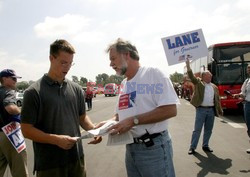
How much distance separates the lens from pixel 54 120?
261 centimetres

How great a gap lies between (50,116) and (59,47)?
700mm

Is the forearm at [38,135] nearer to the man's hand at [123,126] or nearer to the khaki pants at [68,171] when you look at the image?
the khaki pants at [68,171]

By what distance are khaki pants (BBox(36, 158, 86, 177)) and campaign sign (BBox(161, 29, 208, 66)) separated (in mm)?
3170

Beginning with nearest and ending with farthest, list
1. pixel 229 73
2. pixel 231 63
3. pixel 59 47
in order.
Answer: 1. pixel 59 47
2. pixel 229 73
3. pixel 231 63

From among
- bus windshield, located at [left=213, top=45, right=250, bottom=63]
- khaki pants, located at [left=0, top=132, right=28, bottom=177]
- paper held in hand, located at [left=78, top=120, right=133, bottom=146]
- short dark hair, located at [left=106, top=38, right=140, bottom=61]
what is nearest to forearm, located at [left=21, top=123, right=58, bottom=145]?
paper held in hand, located at [left=78, top=120, right=133, bottom=146]

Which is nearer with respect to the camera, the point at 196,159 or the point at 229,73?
the point at 196,159

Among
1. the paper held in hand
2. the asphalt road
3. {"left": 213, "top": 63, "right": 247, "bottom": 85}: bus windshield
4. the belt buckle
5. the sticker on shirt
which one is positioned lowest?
the asphalt road

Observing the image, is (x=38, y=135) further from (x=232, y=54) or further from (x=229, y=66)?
(x=232, y=54)

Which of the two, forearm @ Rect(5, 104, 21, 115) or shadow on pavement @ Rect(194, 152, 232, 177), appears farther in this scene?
shadow on pavement @ Rect(194, 152, 232, 177)

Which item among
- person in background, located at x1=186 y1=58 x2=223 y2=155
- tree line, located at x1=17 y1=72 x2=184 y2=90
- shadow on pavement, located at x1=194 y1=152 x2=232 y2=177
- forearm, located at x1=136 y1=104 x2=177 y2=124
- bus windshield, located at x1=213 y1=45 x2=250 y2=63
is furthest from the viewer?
tree line, located at x1=17 y1=72 x2=184 y2=90

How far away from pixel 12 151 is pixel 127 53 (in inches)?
100

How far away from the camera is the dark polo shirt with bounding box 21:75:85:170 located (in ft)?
8.21

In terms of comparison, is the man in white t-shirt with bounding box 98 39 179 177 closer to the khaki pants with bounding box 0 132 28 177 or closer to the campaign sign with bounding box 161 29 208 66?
the khaki pants with bounding box 0 132 28 177

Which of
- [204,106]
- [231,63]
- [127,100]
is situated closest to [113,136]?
[127,100]
